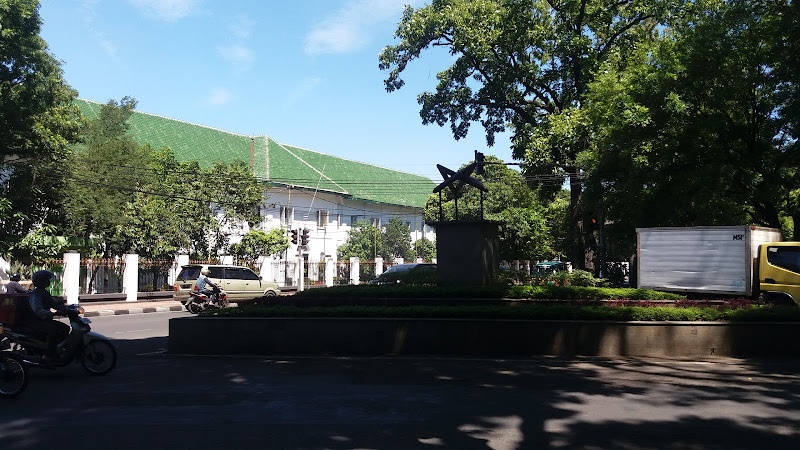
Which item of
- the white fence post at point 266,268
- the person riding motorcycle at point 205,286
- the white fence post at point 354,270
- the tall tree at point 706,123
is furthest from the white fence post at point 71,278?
the tall tree at point 706,123

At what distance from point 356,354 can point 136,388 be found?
3756mm

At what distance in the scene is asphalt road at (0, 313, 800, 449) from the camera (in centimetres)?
563

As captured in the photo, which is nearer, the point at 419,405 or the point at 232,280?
the point at 419,405

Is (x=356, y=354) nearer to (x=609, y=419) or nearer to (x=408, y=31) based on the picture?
(x=609, y=419)

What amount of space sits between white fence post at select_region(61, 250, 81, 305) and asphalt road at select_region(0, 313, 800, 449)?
16.7 meters

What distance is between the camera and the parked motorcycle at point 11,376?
732 centimetres

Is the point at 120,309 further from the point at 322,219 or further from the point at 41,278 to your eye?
the point at 322,219

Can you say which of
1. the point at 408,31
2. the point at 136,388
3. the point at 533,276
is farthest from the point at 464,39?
the point at 136,388

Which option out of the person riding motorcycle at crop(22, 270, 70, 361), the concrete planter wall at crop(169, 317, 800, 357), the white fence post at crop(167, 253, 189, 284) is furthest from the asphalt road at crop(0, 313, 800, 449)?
the white fence post at crop(167, 253, 189, 284)

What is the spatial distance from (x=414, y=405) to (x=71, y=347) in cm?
→ 507

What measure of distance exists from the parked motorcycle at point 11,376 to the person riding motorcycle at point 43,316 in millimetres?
1014

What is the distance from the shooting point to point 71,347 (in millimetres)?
8570

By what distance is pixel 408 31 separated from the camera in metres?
27.0

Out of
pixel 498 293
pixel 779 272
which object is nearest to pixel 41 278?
pixel 498 293
